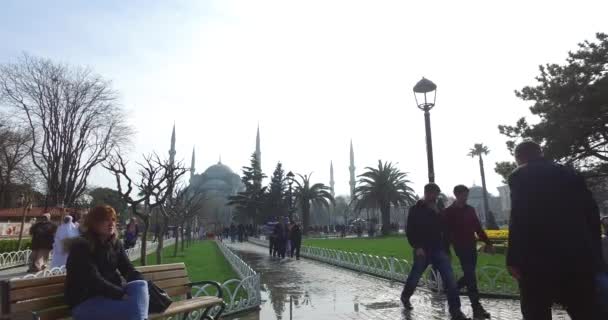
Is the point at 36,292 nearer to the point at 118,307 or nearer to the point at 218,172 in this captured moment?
the point at 118,307

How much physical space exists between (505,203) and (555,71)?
3718 inches

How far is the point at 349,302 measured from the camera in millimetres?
7922

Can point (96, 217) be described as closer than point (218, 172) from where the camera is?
Yes

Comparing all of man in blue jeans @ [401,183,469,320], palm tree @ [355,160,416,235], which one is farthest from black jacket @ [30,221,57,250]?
palm tree @ [355,160,416,235]

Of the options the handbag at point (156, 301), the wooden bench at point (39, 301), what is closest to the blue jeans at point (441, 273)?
the wooden bench at point (39, 301)

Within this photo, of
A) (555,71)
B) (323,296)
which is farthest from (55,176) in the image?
(555,71)

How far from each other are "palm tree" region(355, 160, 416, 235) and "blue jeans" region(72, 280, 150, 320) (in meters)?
43.2

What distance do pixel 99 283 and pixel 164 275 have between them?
4.93 ft

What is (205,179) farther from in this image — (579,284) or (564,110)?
(579,284)

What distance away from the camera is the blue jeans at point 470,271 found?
656 cm

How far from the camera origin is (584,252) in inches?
122

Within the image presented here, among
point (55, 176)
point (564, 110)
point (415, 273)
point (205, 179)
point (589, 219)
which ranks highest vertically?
point (205, 179)

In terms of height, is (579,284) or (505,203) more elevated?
(505,203)

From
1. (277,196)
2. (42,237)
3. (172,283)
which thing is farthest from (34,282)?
(277,196)
